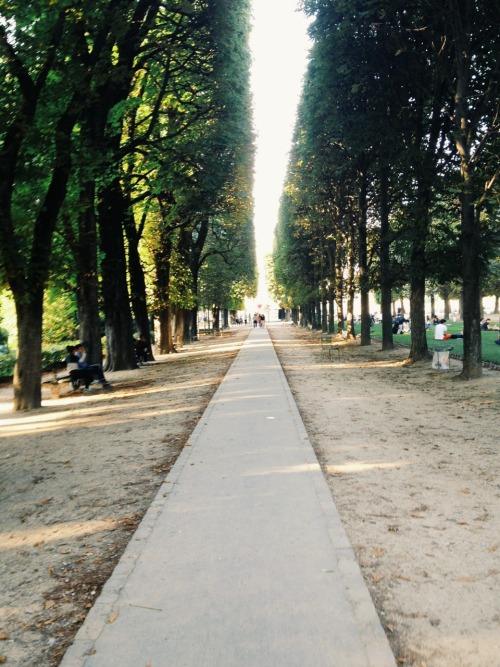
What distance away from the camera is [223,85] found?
19.0 metres

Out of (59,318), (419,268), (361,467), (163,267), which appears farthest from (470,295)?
(59,318)

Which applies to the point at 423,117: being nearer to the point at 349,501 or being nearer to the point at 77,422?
the point at 77,422

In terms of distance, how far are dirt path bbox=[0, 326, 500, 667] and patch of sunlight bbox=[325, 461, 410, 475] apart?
0.9 inches

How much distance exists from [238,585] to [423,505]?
2478 millimetres

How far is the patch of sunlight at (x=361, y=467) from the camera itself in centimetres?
694

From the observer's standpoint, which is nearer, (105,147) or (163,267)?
(105,147)

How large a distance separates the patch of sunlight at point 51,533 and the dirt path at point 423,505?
7.42ft

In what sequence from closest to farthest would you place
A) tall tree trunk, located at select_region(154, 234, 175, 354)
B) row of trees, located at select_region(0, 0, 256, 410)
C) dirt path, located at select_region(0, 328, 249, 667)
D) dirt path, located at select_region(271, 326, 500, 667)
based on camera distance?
dirt path, located at select_region(271, 326, 500, 667)
dirt path, located at select_region(0, 328, 249, 667)
row of trees, located at select_region(0, 0, 256, 410)
tall tree trunk, located at select_region(154, 234, 175, 354)

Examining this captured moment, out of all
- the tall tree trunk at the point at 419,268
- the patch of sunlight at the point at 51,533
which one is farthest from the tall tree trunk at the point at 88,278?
the patch of sunlight at the point at 51,533

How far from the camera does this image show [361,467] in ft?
23.3

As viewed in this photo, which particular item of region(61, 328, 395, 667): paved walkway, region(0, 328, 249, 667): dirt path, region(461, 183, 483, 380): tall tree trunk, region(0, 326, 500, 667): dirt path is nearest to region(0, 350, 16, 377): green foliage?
region(0, 328, 249, 667): dirt path

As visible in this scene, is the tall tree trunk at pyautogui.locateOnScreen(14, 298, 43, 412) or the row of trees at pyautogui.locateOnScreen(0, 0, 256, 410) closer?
the row of trees at pyautogui.locateOnScreen(0, 0, 256, 410)

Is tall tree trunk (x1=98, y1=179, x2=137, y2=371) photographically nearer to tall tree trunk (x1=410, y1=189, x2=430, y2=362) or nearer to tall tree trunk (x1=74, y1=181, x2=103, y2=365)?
tall tree trunk (x1=74, y1=181, x2=103, y2=365)

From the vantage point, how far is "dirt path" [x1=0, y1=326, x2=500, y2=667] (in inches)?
144
